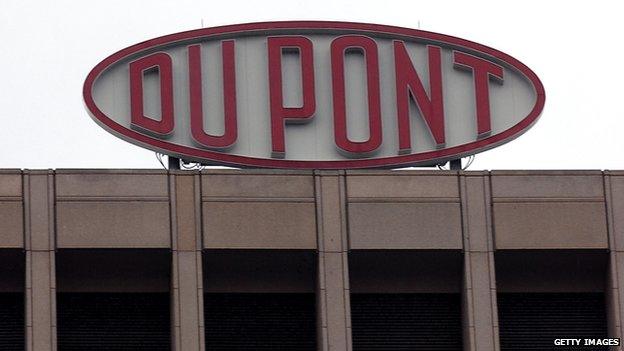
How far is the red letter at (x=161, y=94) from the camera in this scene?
58031mm

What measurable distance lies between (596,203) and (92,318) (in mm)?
14216

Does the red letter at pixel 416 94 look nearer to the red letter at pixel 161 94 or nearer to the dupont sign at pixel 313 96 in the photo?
the dupont sign at pixel 313 96

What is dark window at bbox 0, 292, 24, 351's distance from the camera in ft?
185

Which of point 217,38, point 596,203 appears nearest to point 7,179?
point 217,38

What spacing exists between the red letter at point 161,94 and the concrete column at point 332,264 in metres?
4.63

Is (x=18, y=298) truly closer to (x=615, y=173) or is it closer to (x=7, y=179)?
(x=7, y=179)

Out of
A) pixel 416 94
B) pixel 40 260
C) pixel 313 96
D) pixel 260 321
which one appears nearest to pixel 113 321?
pixel 40 260

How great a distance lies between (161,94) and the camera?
192ft

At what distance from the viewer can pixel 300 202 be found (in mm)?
56719

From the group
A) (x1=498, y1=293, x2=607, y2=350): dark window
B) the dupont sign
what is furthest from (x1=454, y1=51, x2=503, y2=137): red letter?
(x1=498, y1=293, x2=607, y2=350): dark window

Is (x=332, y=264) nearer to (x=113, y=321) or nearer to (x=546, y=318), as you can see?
(x=113, y=321)

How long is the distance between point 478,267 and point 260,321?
619 centimetres

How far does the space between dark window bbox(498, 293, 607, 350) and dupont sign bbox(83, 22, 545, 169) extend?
451 cm

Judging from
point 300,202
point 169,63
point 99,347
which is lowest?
point 99,347
